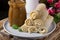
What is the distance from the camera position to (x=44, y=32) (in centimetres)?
93

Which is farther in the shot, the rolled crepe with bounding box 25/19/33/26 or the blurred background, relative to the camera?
the blurred background

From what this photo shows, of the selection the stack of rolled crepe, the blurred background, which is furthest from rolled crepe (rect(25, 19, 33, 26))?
the blurred background

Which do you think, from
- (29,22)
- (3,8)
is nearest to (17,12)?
(29,22)

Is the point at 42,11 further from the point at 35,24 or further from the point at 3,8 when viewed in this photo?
the point at 3,8

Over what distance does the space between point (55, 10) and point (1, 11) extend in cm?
114

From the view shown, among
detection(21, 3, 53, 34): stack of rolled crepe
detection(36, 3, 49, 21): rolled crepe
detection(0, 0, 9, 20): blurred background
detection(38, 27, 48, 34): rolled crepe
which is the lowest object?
detection(0, 0, 9, 20): blurred background

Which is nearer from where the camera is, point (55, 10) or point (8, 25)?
point (8, 25)

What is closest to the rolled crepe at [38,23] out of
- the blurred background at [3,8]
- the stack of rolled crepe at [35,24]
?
the stack of rolled crepe at [35,24]

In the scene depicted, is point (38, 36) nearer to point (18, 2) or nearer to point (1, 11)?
point (18, 2)

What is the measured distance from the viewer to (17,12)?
985 mm

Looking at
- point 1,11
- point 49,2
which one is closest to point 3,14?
point 1,11

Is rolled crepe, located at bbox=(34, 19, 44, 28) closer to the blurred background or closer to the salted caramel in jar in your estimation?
the salted caramel in jar

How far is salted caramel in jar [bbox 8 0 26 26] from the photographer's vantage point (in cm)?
98

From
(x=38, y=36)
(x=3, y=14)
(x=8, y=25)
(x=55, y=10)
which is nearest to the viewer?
(x=38, y=36)
